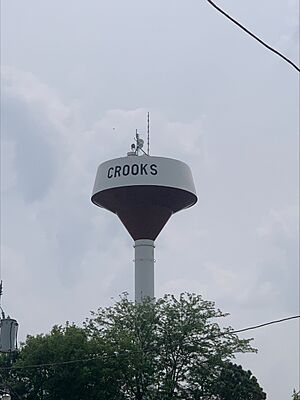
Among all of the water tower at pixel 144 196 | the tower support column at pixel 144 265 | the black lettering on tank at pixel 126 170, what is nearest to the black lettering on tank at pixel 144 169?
the water tower at pixel 144 196

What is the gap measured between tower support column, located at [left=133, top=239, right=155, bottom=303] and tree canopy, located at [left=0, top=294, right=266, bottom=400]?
4.98 meters

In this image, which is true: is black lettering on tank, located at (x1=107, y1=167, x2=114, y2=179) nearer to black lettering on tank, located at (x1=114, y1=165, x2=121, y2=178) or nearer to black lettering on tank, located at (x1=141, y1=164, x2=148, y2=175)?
black lettering on tank, located at (x1=114, y1=165, x2=121, y2=178)

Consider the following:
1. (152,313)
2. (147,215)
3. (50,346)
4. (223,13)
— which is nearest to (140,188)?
(147,215)

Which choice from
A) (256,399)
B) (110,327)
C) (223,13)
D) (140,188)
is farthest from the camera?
(256,399)

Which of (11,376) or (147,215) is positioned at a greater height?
(147,215)

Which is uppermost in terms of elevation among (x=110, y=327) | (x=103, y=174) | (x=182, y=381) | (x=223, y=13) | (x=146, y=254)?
(x=103, y=174)

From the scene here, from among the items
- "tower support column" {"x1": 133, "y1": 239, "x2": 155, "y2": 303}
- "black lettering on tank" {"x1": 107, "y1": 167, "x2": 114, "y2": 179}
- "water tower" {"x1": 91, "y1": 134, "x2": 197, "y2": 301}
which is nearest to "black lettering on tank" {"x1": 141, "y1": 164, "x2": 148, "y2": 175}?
"water tower" {"x1": 91, "y1": 134, "x2": 197, "y2": 301}

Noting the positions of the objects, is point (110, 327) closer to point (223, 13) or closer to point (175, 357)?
point (175, 357)

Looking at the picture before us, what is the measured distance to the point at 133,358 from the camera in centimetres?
4003

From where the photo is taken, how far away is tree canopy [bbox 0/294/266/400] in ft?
128

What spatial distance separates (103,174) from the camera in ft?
167

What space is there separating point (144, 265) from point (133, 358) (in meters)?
11.3

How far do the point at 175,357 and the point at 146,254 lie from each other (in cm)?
1023

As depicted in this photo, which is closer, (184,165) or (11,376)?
(11,376)
